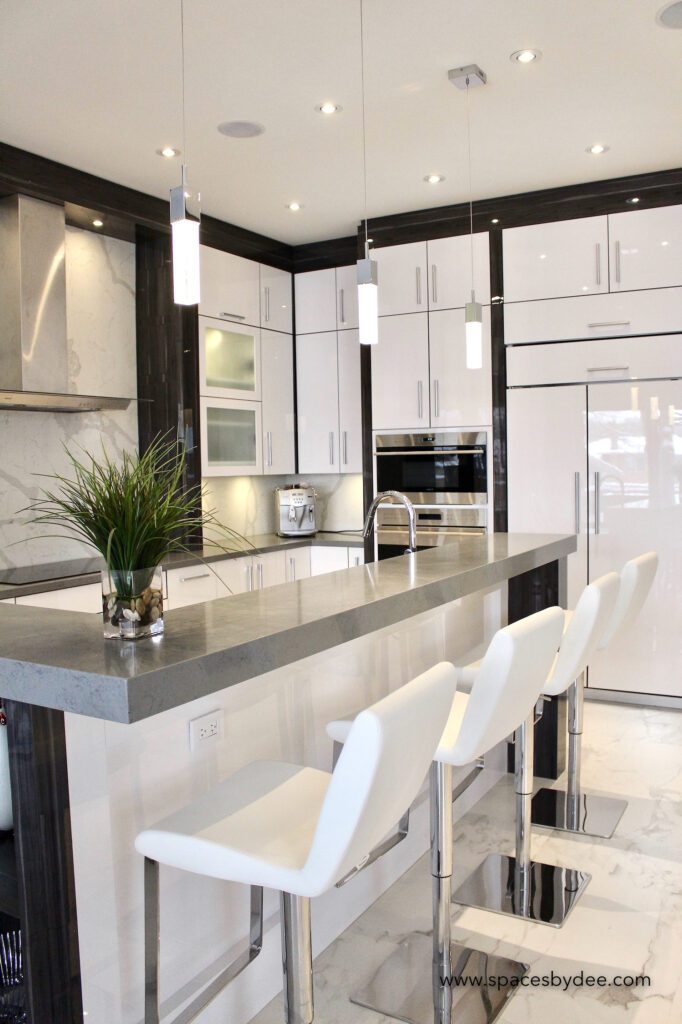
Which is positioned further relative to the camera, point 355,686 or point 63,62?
point 63,62

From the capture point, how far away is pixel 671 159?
398cm

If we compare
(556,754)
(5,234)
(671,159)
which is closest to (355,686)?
(556,754)

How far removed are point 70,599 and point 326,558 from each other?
1.84 m

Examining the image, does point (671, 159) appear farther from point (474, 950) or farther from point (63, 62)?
point (474, 950)

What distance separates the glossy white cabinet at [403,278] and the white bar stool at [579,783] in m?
2.25

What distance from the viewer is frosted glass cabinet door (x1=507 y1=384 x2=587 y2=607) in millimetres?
4422

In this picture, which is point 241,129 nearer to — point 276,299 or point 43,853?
point 276,299

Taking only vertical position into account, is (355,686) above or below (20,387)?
below

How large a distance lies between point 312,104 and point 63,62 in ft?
2.99

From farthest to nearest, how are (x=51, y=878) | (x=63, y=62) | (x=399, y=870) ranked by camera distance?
(x=63, y=62), (x=399, y=870), (x=51, y=878)

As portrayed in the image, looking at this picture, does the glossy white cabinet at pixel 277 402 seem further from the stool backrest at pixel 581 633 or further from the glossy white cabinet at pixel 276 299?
the stool backrest at pixel 581 633

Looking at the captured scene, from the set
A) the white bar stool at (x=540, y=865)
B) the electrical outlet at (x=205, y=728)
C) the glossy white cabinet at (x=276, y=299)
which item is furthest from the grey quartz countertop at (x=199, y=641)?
the glossy white cabinet at (x=276, y=299)

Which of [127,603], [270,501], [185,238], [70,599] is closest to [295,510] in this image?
[270,501]

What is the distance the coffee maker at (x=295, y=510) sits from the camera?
5.11 m
